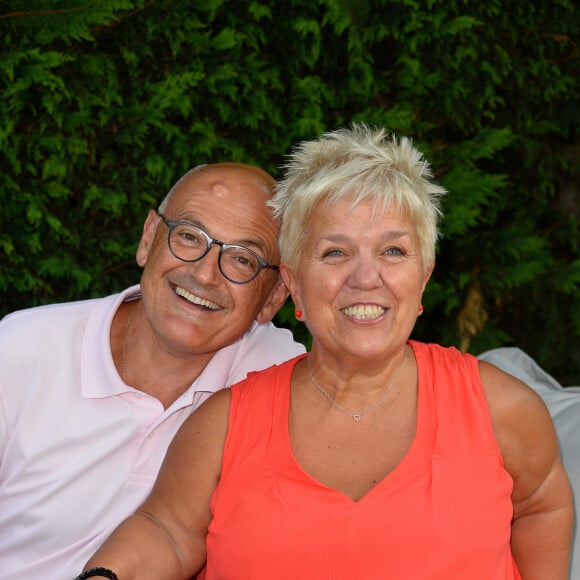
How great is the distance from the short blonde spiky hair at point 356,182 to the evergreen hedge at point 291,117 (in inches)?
60.6

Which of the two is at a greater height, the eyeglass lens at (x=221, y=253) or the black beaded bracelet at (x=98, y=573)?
the eyeglass lens at (x=221, y=253)

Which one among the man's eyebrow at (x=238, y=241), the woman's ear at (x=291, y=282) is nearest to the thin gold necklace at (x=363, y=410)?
the woman's ear at (x=291, y=282)

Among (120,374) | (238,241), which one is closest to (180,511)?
(120,374)

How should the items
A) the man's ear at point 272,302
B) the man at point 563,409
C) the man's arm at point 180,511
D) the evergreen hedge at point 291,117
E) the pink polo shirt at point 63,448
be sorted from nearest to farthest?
the man's arm at point 180,511 < the pink polo shirt at point 63,448 < the man at point 563,409 < the man's ear at point 272,302 < the evergreen hedge at point 291,117

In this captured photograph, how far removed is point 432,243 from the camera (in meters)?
2.04

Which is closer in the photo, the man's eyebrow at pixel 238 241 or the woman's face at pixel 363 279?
the woman's face at pixel 363 279

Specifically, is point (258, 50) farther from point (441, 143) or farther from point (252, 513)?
point (252, 513)

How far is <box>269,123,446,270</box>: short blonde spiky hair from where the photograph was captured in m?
1.97

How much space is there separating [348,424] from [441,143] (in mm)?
2314

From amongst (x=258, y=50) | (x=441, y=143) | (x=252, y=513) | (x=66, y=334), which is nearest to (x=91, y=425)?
(x=66, y=334)

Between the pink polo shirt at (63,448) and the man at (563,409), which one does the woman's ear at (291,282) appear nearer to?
the pink polo shirt at (63,448)

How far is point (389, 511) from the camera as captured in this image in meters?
1.86

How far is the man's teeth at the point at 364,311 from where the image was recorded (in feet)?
6.31

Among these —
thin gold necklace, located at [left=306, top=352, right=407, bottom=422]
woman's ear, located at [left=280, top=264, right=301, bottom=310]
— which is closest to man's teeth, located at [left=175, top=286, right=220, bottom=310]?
woman's ear, located at [left=280, top=264, right=301, bottom=310]
